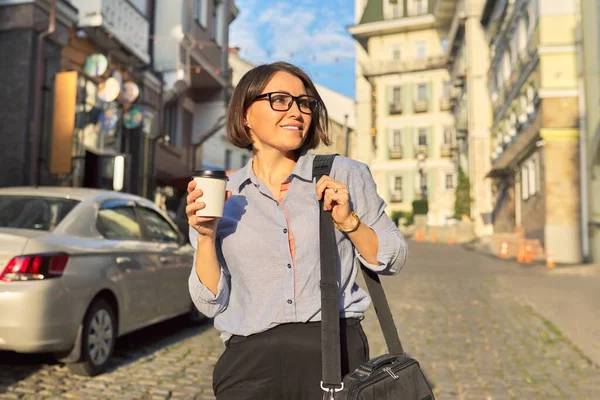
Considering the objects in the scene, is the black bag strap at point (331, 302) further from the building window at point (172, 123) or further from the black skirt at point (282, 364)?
the building window at point (172, 123)

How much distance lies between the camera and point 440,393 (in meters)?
4.78

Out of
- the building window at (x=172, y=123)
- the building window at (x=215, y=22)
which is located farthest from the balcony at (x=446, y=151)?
the building window at (x=172, y=123)

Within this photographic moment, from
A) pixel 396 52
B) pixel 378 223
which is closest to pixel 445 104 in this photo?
pixel 396 52

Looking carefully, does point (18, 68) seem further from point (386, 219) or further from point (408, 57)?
point (408, 57)

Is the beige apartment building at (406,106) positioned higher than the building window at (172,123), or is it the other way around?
the beige apartment building at (406,106)

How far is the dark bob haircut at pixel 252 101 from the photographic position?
2.12 meters

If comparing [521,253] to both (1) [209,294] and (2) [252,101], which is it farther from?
(1) [209,294]

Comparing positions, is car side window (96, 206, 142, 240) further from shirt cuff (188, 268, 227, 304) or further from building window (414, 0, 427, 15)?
building window (414, 0, 427, 15)

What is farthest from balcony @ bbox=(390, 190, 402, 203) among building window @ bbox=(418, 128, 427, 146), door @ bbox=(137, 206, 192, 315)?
door @ bbox=(137, 206, 192, 315)

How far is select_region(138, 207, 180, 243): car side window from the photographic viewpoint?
6.54 m

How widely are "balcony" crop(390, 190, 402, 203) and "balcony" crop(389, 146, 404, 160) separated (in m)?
2.78

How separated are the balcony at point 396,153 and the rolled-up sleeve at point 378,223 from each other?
4854cm

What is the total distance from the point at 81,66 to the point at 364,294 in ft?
48.1

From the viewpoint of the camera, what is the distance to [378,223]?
195 cm
